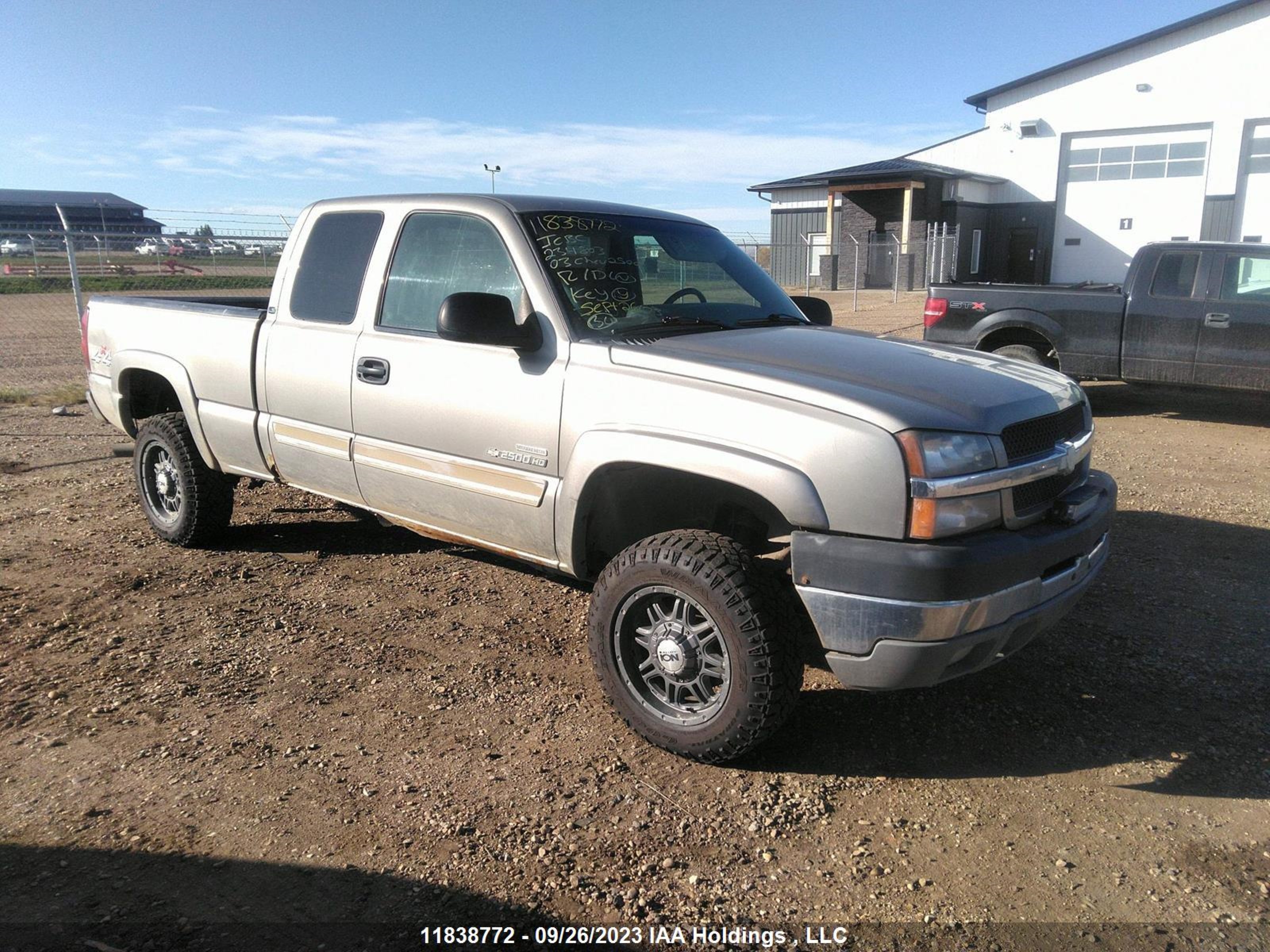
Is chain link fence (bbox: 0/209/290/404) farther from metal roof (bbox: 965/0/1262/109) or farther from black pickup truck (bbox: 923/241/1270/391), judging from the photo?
metal roof (bbox: 965/0/1262/109)

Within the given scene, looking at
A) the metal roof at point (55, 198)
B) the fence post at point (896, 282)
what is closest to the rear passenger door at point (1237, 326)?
the fence post at point (896, 282)

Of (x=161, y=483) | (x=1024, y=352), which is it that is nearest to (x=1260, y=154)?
(x=1024, y=352)

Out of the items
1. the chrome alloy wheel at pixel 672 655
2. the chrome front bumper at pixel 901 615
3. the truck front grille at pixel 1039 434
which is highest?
the truck front grille at pixel 1039 434

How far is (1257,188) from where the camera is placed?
2812 cm

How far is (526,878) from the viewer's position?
282 centimetres

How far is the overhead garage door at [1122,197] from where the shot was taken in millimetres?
29359

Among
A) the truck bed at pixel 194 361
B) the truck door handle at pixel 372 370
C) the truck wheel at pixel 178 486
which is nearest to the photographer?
the truck door handle at pixel 372 370

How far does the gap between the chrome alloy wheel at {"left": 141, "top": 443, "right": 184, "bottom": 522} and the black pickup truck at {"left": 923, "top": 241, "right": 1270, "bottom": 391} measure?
759 cm

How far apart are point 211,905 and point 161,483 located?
3.69m

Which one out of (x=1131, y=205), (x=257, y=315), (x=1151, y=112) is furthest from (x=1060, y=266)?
(x=257, y=315)

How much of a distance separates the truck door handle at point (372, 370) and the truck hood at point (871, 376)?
1.23m

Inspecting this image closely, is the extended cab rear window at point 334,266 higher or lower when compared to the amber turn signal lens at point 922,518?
higher

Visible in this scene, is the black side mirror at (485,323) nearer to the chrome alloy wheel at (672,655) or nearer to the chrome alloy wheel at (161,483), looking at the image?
the chrome alloy wheel at (672,655)

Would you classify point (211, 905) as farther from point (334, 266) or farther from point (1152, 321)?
point (1152, 321)
